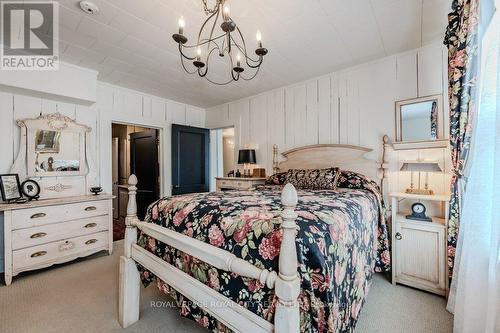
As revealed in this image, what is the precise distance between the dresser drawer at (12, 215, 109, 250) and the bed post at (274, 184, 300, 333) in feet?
9.80

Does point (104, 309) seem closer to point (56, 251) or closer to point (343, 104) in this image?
point (56, 251)

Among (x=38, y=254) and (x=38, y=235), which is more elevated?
(x=38, y=235)

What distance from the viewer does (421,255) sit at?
2160 millimetres

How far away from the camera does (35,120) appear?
288 cm

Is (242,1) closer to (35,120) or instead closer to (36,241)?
(35,120)

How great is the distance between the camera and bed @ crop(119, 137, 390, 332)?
956mm

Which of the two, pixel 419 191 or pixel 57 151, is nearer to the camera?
pixel 419 191

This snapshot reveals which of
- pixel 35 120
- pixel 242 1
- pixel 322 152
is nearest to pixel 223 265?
pixel 242 1

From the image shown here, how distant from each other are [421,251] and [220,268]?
209 centimetres

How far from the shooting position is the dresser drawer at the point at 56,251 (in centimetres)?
243

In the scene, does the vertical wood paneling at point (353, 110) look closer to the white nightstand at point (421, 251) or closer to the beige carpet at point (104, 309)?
the white nightstand at point (421, 251)

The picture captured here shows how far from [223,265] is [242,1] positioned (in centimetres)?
194

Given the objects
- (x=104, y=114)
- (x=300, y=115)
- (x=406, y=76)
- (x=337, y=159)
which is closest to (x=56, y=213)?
(x=104, y=114)

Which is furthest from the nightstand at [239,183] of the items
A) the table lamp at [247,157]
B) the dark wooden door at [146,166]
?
the dark wooden door at [146,166]
